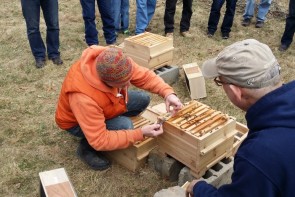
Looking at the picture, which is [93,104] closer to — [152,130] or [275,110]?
[152,130]

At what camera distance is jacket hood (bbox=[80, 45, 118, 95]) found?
3488 millimetres

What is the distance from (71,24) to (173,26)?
2326 millimetres

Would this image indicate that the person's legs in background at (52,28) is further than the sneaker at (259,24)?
No

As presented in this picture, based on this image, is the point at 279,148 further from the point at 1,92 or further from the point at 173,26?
the point at 173,26

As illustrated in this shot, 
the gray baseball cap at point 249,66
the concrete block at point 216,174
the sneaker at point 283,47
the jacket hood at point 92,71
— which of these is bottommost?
the sneaker at point 283,47

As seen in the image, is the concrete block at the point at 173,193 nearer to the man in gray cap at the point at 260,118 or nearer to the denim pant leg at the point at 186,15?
the man in gray cap at the point at 260,118

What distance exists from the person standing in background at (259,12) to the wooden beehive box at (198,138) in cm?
504

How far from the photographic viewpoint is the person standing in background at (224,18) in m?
7.43

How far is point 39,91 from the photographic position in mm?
5676

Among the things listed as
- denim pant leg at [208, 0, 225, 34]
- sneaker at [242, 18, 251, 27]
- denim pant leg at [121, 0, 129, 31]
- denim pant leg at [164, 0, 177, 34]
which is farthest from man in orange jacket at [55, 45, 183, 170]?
sneaker at [242, 18, 251, 27]

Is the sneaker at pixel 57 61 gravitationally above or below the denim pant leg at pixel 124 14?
below

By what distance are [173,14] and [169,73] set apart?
6.85ft

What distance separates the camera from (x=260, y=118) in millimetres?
2029

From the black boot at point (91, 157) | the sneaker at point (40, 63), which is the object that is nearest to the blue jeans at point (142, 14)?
the sneaker at point (40, 63)
